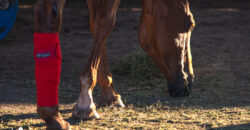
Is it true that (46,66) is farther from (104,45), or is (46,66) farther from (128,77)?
(128,77)

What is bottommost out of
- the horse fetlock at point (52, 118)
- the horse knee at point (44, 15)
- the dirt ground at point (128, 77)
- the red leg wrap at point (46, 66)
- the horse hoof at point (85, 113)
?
the dirt ground at point (128, 77)

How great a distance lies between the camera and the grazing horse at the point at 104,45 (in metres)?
2.71

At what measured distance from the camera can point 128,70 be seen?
5.41 metres

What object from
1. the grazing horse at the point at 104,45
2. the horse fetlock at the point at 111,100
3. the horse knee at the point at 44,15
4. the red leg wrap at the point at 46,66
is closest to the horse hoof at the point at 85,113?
the grazing horse at the point at 104,45

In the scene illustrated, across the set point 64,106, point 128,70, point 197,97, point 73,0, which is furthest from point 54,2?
point 73,0

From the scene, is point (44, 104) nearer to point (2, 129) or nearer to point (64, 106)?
point (2, 129)

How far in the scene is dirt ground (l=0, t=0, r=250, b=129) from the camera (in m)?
4.09

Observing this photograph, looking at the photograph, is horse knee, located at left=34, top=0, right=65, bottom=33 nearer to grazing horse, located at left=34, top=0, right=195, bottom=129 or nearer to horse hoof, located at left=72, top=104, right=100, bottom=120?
grazing horse, located at left=34, top=0, right=195, bottom=129

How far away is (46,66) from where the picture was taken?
270 centimetres

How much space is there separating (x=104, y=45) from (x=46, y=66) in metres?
1.20

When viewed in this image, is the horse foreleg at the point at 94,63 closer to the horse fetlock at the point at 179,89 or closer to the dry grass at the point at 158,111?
the dry grass at the point at 158,111

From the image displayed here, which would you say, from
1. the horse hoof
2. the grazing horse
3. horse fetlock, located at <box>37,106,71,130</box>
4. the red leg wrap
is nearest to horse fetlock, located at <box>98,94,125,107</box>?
the grazing horse

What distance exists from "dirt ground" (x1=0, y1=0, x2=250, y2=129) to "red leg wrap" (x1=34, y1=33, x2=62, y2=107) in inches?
24.8

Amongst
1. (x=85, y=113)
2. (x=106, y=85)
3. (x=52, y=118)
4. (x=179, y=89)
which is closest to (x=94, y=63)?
(x=85, y=113)
